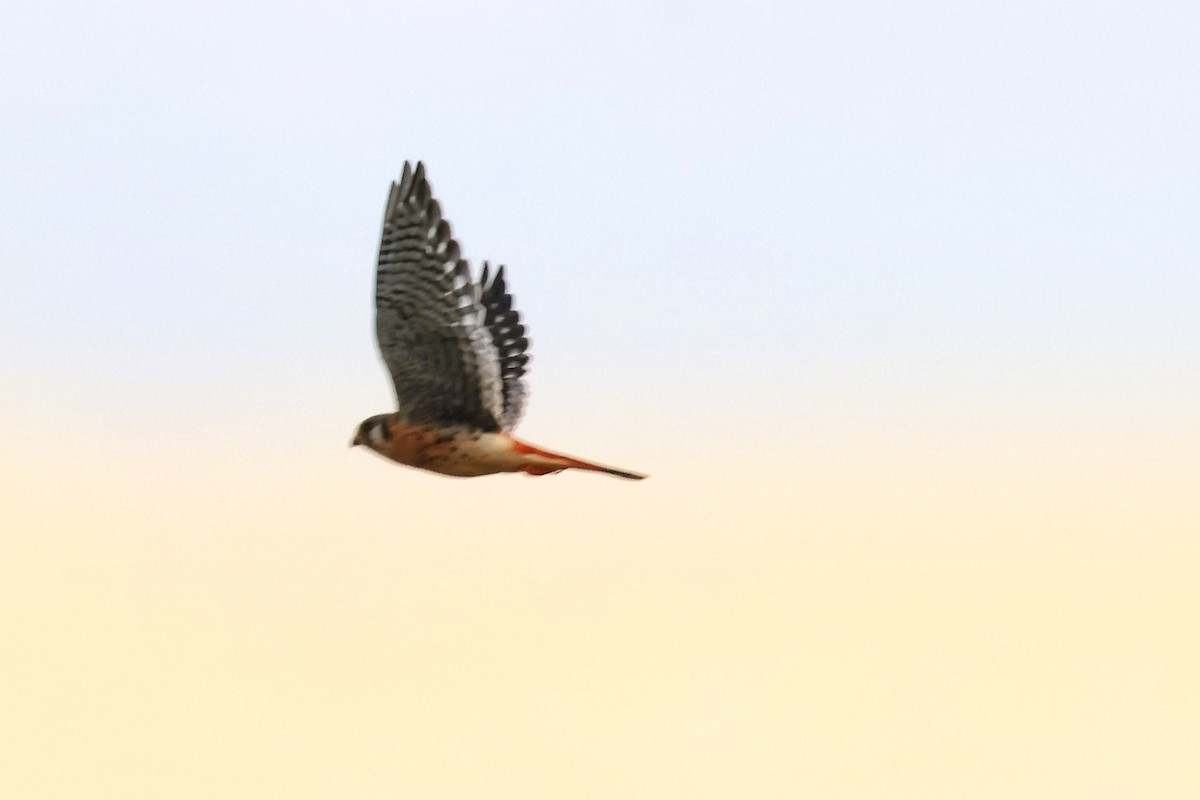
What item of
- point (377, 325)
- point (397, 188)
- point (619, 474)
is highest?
point (397, 188)

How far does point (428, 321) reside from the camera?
585 inches

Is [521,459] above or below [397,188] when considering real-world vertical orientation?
below

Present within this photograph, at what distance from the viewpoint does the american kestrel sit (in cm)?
1486

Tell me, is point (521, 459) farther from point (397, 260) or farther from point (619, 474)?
point (397, 260)

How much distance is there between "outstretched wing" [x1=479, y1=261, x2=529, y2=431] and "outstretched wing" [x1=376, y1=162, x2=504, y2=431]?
29 cm

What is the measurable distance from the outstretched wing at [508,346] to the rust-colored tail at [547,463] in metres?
0.31

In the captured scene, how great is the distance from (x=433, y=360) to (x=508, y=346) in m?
0.76

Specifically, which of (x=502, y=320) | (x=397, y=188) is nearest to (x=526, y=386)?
(x=502, y=320)

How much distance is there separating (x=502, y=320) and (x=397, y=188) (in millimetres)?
1283

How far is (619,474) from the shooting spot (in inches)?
582

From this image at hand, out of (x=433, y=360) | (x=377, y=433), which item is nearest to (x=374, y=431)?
(x=377, y=433)

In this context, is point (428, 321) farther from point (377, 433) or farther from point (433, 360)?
point (377, 433)

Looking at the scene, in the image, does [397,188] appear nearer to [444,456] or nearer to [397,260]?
[397,260]

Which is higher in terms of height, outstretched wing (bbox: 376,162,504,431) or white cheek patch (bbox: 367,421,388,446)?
outstretched wing (bbox: 376,162,504,431)
